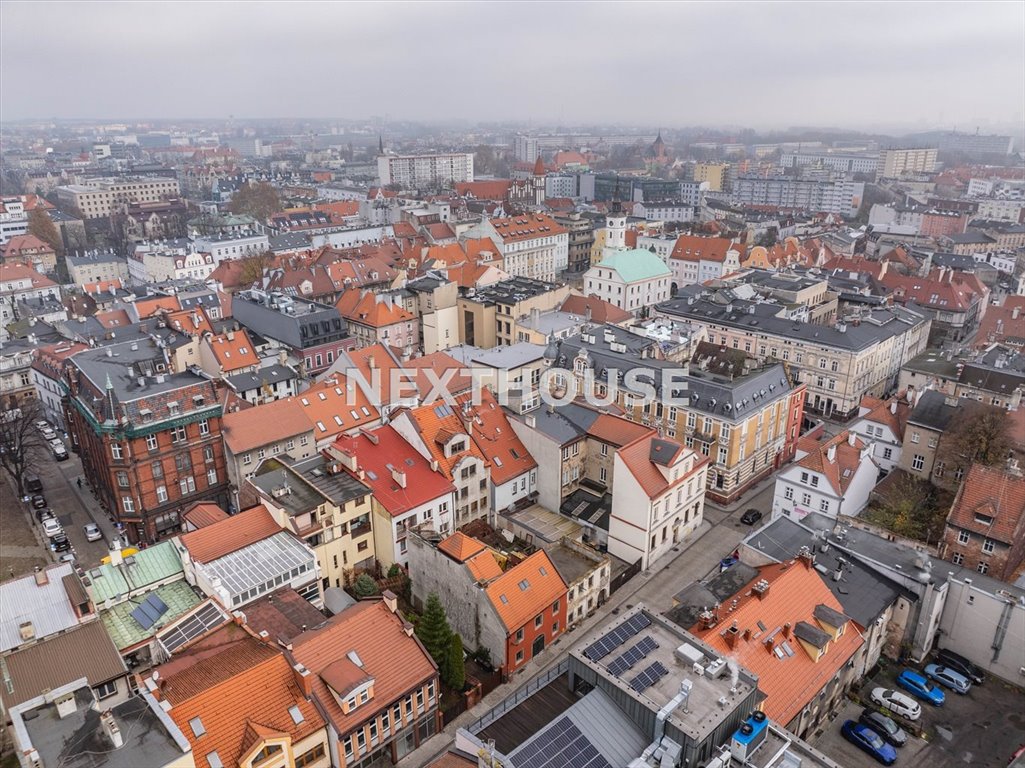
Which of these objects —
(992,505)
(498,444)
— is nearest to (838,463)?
(992,505)

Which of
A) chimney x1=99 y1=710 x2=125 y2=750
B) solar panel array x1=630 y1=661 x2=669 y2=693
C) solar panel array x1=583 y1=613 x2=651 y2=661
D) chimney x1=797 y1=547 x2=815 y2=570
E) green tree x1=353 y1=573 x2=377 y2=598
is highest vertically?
solar panel array x1=630 y1=661 x2=669 y2=693

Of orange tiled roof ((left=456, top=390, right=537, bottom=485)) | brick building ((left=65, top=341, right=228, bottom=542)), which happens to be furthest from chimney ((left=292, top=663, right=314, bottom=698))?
brick building ((left=65, top=341, right=228, bottom=542))

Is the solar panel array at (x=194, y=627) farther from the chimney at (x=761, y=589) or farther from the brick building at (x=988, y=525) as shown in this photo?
the brick building at (x=988, y=525)

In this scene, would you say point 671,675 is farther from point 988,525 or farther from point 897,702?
point 988,525

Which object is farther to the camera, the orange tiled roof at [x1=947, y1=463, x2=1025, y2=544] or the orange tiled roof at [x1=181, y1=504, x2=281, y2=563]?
the orange tiled roof at [x1=947, y1=463, x2=1025, y2=544]

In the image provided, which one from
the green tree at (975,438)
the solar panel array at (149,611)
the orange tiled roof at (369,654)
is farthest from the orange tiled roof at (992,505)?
the solar panel array at (149,611)

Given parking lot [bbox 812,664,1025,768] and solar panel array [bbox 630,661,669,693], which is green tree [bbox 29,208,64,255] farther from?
parking lot [bbox 812,664,1025,768]

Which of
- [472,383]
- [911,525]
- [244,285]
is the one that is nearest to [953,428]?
[911,525]
